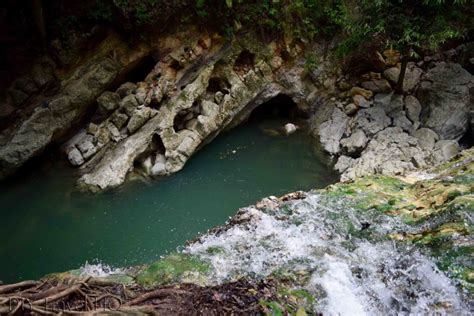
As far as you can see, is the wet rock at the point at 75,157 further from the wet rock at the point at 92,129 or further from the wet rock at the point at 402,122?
the wet rock at the point at 402,122

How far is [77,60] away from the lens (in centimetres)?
1155

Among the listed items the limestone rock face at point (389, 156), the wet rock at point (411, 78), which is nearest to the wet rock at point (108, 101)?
the limestone rock face at point (389, 156)

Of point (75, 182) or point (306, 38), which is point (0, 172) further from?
point (306, 38)

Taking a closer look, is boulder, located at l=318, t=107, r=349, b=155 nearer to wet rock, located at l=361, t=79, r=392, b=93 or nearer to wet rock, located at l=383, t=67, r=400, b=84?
wet rock, located at l=361, t=79, r=392, b=93

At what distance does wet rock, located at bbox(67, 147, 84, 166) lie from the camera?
36.9 ft

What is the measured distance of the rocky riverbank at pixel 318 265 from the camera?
3795 mm

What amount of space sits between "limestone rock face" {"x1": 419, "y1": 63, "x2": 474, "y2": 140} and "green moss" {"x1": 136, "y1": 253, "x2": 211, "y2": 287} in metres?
9.42

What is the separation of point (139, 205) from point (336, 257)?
651 cm

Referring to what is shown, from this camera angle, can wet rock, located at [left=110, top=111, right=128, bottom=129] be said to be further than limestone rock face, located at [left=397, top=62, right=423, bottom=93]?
No

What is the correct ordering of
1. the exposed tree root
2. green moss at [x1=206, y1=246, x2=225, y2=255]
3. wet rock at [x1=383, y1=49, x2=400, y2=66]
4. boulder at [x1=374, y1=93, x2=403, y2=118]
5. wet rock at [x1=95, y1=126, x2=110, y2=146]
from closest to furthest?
1. the exposed tree root
2. green moss at [x1=206, y1=246, x2=225, y2=255]
3. wet rock at [x1=95, y1=126, x2=110, y2=146]
4. boulder at [x1=374, y1=93, x2=403, y2=118]
5. wet rock at [x1=383, y1=49, x2=400, y2=66]

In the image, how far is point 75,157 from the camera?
11250 mm

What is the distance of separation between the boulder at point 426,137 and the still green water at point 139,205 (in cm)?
274

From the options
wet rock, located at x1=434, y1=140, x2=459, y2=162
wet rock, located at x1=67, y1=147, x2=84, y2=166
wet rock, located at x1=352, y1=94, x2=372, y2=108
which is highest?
wet rock, located at x1=352, y1=94, x2=372, y2=108

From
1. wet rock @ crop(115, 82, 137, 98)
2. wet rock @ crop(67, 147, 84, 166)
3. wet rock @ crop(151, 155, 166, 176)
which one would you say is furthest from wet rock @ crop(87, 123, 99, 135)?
wet rock @ crop(151, 155, 166, 176)
